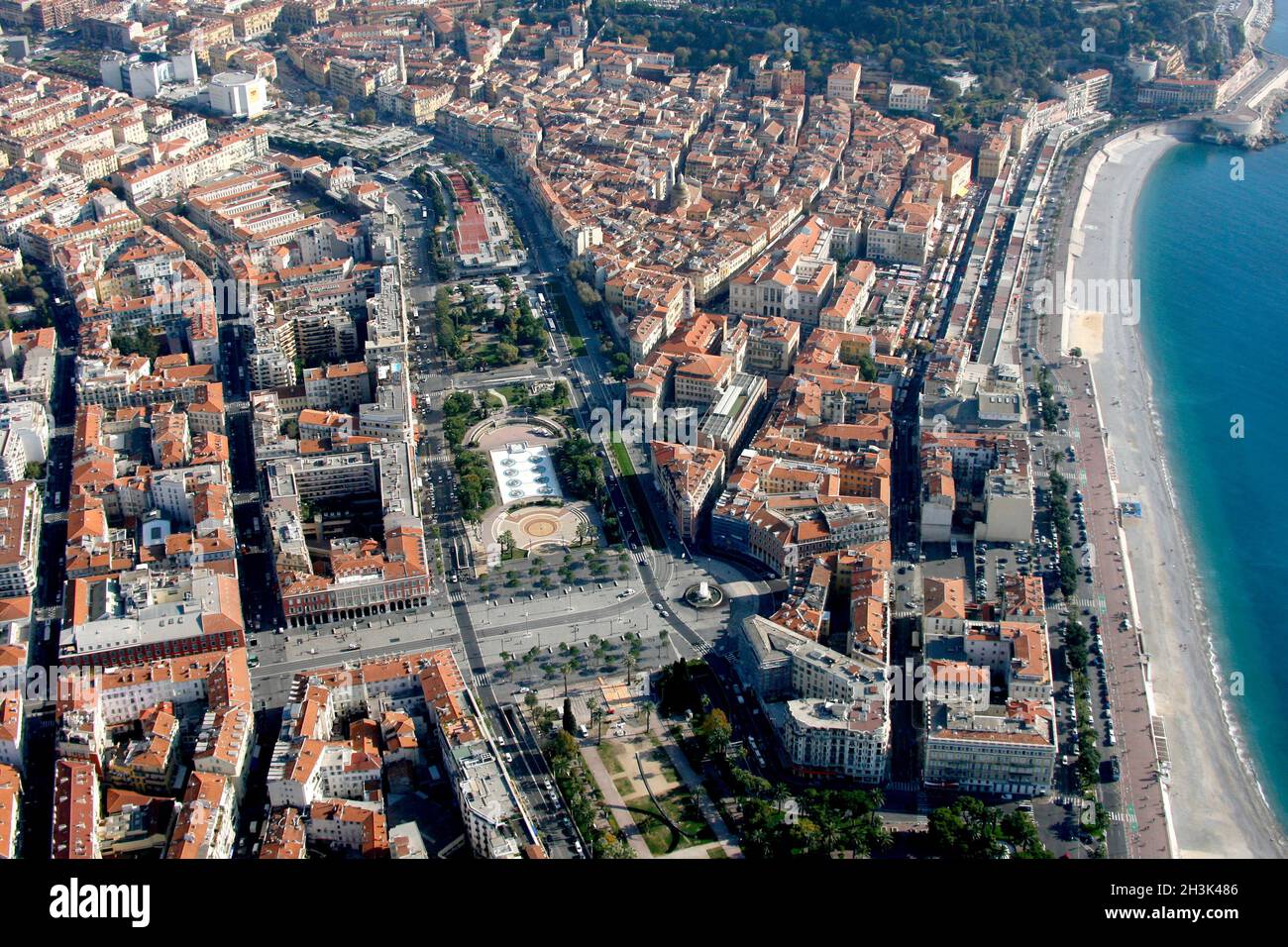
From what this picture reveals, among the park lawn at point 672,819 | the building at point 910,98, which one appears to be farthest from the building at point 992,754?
the building at point 910,98

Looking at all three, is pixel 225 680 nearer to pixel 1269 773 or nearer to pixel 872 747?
pixel 872 747

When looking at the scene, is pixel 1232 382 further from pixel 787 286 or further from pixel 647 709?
pixel 647 709

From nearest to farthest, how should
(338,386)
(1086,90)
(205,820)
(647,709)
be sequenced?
(205,820)
(647,709)
(338,386)
(1086,90)

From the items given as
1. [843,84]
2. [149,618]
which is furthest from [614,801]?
[843,84]

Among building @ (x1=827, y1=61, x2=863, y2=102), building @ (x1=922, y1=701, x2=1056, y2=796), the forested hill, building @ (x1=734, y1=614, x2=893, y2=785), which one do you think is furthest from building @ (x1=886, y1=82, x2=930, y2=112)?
building @ (x1=922, y1=701, x2=1056, y2=796)
